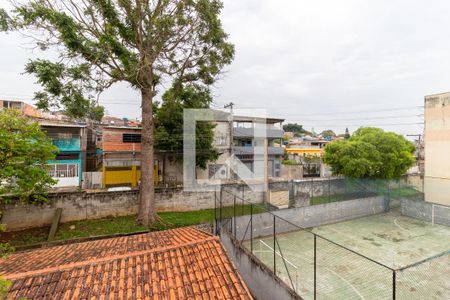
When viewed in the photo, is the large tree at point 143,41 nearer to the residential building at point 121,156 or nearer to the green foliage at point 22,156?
the green foliage at point 22,156

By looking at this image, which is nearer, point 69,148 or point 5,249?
point 5,249

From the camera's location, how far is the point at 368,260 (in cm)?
596

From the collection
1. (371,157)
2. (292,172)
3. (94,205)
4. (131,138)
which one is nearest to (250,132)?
(292,172)

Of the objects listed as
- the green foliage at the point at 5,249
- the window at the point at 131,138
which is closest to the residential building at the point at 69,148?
the window at the point at 131,138

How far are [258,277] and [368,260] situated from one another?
289cm

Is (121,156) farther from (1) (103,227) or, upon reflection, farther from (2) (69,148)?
(1) (103,227)

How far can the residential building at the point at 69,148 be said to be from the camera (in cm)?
1512

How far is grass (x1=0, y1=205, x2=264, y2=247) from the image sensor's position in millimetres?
8750

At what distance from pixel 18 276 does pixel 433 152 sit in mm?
21655

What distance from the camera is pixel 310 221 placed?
480 inches

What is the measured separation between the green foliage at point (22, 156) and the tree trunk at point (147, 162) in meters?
3.17

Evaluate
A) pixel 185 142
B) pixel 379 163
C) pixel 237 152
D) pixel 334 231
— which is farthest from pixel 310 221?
pixel 237 152

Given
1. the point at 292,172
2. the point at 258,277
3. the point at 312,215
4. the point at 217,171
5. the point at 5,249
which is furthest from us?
the point at 292,172

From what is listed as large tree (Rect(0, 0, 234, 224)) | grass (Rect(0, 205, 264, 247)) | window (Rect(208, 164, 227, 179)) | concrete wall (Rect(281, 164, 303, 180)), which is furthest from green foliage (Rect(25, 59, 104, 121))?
concrete wall (Rect(281, 164, 303, 180))
